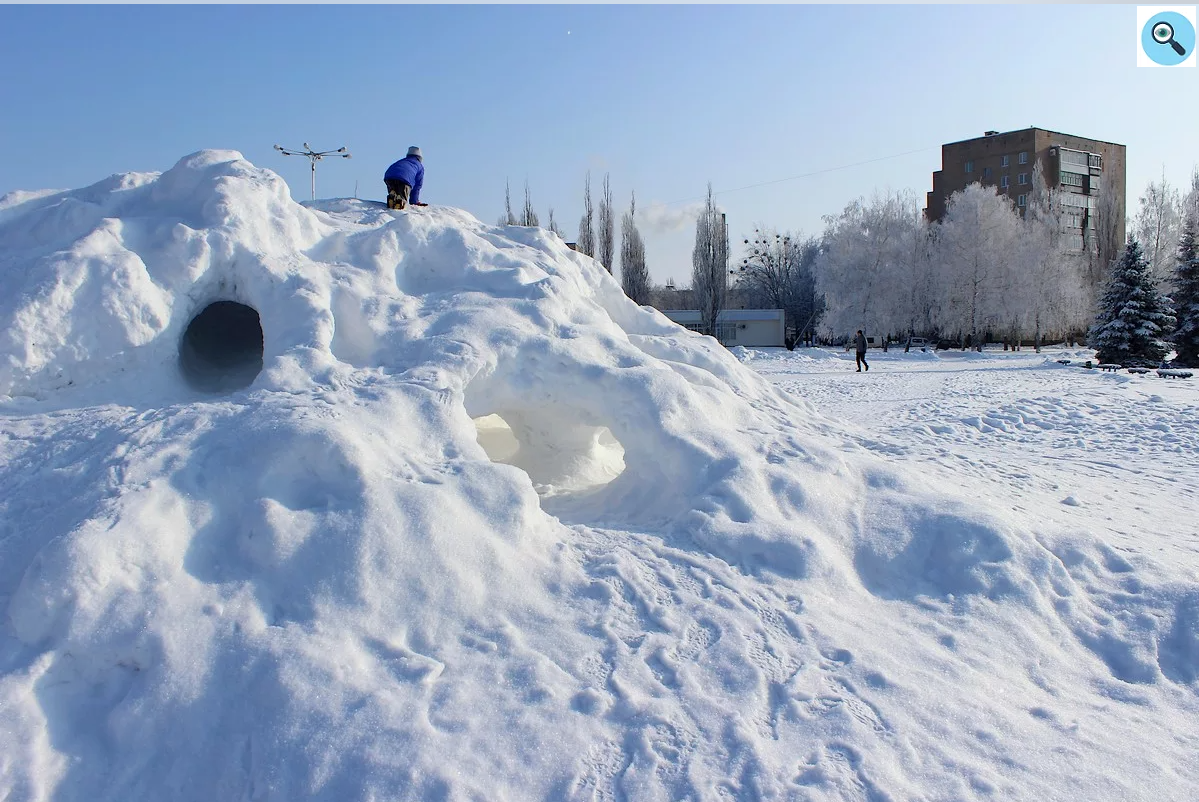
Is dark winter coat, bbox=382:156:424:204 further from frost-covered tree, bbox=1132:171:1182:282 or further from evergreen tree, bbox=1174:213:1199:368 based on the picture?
frost-covered tree, bbox=1132:171:1182:282

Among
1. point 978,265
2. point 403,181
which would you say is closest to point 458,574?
point 403,181

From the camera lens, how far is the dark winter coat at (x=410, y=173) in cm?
691

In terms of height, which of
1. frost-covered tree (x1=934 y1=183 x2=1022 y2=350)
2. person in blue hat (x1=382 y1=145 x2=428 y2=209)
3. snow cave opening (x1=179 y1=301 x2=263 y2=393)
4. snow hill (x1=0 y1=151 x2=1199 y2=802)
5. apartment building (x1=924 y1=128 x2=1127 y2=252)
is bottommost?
snow hill (x1=0 y1=151 x2=1199 y2=802)

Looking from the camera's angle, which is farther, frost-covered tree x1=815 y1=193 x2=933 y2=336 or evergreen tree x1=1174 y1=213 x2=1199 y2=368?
A: frost-covered tree x1=815 y1=193 x2=933 y2=336

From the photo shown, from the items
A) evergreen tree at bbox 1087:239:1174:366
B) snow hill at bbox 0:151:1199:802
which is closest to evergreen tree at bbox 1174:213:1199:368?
evergreen tree at bbox 1087:239:1174:366

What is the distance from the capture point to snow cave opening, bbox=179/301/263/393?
5.16 m

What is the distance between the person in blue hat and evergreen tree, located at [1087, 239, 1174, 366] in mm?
22410

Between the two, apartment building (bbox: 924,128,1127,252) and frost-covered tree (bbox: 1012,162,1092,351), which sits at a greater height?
apartment building (bbox: 924,128,1127,252)

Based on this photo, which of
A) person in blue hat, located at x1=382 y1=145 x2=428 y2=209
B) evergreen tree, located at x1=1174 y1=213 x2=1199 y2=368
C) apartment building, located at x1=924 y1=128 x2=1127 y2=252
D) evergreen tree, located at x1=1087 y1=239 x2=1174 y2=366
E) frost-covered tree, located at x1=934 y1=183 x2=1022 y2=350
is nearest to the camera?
person in blue hat, located at x1=382 y1=145 x2=428 y2=209

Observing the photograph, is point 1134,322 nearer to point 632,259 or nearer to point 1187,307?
point 1187,307

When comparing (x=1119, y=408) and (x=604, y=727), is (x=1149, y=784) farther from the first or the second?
(x=1119, y=408)

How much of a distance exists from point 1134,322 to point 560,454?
23312 mm

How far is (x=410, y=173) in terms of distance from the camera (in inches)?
276

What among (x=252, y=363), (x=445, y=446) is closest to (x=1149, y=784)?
(x=445, y=446)
